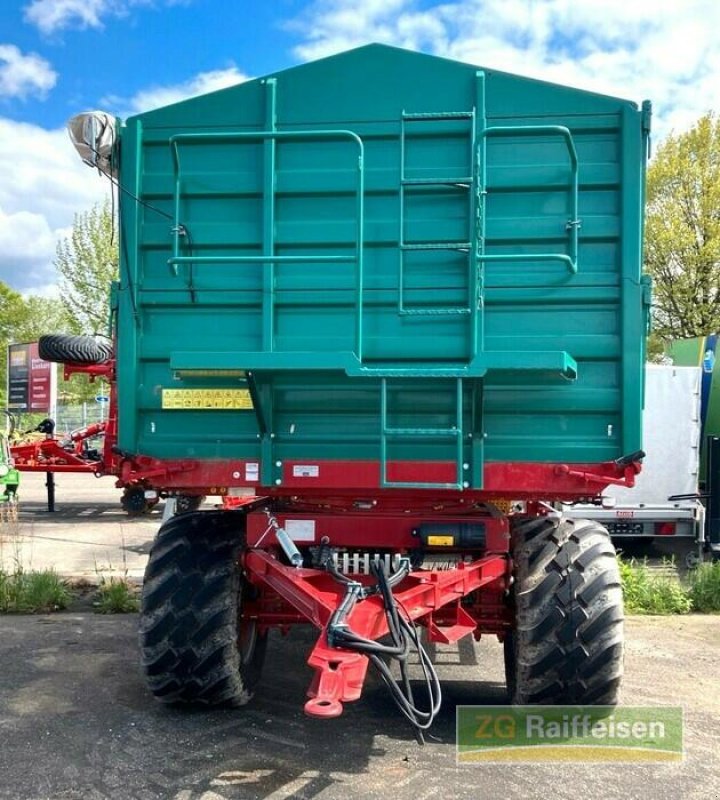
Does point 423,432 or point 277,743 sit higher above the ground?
point 423,432

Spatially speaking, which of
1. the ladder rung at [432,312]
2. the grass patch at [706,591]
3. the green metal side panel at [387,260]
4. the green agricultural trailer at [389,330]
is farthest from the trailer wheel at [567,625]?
the grass patch at [706,591]

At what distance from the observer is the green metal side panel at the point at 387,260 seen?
3771 mm

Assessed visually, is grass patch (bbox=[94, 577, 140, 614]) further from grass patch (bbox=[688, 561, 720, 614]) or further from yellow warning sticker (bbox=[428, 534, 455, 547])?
grass patch (bbox=[688, 561, 720, 614])

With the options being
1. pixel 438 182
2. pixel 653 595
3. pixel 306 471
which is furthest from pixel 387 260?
pixel 653 595

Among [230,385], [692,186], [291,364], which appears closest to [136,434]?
[230,385]

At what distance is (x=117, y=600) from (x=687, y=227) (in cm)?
1768

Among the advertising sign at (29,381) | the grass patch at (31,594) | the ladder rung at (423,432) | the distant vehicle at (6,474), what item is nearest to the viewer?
the ladder rung at (423,432)

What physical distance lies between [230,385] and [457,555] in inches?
60.5

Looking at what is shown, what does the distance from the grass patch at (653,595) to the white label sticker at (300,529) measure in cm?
404

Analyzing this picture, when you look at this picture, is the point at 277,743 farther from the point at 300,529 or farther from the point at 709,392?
the point at 709,392

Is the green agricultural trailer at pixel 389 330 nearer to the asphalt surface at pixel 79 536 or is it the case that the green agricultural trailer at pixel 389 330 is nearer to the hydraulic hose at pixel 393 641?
the hydraulic hose at pixel 393 641

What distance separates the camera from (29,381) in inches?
871

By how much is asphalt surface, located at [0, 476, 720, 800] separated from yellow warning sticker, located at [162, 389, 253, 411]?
5.77 feet

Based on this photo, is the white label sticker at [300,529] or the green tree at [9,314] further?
the green tree at [9,314]
